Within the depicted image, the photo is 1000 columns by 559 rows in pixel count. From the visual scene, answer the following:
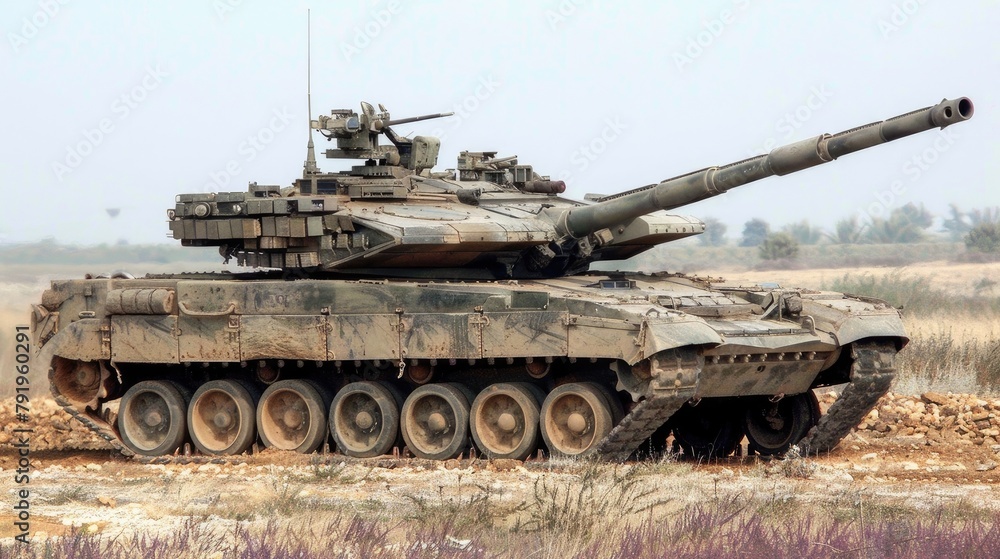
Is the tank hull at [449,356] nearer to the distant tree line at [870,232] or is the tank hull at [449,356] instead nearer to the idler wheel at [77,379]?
the idler wheel at [77,379]

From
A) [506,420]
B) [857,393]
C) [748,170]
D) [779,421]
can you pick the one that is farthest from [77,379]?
[857,393]

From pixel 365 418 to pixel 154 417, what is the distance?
9.55 ft

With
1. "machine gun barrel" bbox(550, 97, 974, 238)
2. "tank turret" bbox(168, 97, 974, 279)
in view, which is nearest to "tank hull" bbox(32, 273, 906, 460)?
"tank turret" bbox(168, 97, 974, 279)

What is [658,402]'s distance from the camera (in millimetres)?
16516

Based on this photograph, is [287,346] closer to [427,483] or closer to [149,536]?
[427,483]

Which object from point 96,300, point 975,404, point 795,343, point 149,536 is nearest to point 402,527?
point 149,536

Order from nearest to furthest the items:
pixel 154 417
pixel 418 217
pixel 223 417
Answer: pixel 418 217, pixel 223 417, pixel 154 417

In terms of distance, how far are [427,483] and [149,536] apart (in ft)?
14.6

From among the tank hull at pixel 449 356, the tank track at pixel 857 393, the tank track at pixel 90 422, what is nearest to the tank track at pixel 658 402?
the tank hull at pixel 449 356

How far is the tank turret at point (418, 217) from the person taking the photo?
18000 millimetres

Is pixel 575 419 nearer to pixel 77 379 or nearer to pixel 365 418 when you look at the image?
pixel 365 418

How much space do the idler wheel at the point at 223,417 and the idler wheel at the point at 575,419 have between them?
12.9ft

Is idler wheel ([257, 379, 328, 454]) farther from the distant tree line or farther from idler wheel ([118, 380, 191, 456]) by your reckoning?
the distant tree line

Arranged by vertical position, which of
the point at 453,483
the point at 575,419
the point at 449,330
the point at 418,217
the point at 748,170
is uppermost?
the point at 748,170
